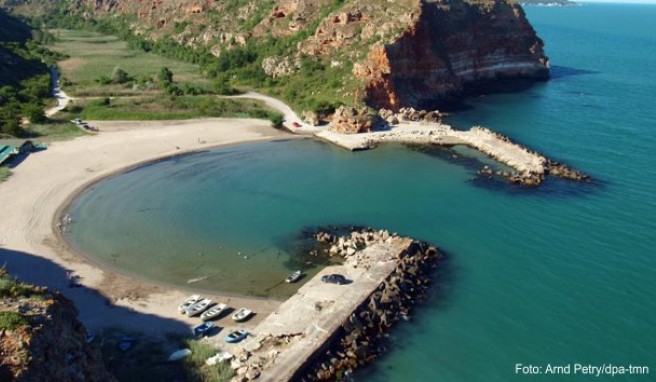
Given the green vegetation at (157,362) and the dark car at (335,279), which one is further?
the dark car at (335,279)

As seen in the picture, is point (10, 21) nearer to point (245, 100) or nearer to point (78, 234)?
point (245, 100)

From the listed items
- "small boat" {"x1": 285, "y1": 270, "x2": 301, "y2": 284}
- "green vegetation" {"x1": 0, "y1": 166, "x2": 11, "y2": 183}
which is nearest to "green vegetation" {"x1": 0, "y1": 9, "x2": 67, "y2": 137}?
"green vegetation" {"x1": 0, "y1": 166, "x2": 11, "y2": 183}

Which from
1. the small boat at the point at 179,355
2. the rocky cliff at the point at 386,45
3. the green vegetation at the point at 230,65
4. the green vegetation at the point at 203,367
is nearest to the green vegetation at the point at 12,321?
the small boat at the point at 179,355

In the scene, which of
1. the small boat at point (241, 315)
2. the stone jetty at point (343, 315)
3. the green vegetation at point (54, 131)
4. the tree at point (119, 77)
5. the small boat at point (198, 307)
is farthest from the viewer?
the tree at point (119, 77)

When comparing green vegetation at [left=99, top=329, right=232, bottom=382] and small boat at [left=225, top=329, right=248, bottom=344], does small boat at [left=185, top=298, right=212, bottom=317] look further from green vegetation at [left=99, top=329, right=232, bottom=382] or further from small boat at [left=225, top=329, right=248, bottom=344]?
small boat at [left=225, top=329, right=248, bottom=344]

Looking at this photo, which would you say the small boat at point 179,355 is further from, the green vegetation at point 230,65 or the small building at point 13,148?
the green vegetation at point 230,65

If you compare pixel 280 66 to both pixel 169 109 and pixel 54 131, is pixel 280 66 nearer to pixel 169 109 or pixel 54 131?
pixel 169 109

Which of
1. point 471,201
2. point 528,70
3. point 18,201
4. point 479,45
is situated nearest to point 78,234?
point 18,201
